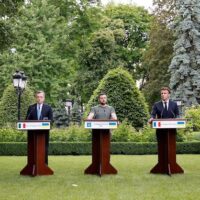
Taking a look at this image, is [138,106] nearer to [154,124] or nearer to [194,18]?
[154,124]

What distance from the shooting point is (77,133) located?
66.1ft

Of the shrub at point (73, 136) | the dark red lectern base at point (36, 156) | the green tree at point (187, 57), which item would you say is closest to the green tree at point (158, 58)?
the green tree at point (187, 57)

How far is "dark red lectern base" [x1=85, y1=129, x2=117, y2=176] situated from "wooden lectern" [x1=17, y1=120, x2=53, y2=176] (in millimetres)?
1040

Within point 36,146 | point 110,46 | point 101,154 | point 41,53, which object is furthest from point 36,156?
point 110,46

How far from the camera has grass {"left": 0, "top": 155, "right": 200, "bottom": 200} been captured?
7764 mm

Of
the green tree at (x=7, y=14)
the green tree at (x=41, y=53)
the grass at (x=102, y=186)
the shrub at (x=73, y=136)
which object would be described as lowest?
the grass at (x=102, y=186)

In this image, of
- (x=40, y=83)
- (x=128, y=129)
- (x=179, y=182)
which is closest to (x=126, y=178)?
(x=179, y=182)

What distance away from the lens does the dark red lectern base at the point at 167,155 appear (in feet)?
35.4

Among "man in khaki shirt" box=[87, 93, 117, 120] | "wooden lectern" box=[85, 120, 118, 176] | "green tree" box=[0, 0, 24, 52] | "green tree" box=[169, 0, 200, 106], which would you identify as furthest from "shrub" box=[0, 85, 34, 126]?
"wooden lectern" box=[85, 120, 118, 176]

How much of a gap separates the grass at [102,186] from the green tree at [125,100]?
10020 mm

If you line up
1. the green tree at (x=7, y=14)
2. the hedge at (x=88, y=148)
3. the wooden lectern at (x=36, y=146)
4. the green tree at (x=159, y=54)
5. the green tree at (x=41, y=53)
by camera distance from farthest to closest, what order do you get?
the green tree at (x=159, y=54) → the green tree at (x=41, y=53) → the hedge at (x=88, y=148) → the green tree at (x=7, y=14) → the wooden lectern at (x=36, y=146)

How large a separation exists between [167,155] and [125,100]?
36.8 feet

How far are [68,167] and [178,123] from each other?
348 cm

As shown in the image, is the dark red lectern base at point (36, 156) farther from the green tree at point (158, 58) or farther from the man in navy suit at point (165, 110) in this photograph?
the green tree at point (158, 58)
